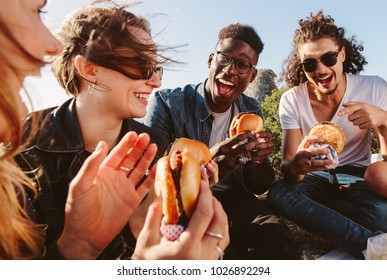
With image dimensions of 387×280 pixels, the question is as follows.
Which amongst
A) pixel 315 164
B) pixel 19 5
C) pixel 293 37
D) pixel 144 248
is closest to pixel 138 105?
pixel 19 5

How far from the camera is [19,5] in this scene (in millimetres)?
900

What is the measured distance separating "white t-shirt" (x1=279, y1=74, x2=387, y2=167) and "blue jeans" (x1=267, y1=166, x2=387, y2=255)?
89 mm

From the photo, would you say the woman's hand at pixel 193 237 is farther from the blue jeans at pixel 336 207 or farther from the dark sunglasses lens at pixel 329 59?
the dark sunglasses lens at pixel 329 59

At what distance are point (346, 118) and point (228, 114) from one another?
2.10 ft

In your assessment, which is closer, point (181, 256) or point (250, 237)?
point (181, 256)

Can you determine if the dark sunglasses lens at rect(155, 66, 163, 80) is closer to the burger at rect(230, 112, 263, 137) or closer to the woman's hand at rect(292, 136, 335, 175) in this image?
the burger at rect(230, 112, 263, 137)

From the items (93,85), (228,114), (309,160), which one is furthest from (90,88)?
(309,160)

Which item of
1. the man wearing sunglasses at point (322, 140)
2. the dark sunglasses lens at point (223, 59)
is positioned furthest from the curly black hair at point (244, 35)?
the man wearing sunglasses at point (322, 140)

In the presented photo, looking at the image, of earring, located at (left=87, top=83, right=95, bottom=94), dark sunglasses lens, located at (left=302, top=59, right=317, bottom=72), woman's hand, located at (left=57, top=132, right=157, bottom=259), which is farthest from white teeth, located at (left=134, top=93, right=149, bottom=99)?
dark sunglasses lens, located at (left=302, top=59, right=317, bottom=72)

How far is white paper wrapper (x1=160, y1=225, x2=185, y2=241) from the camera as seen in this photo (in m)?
0.79

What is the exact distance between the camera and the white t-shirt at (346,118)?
1.92 meters

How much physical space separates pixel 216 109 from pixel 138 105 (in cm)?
69

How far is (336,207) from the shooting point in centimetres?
175

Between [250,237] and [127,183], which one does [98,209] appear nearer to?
[127,183]
